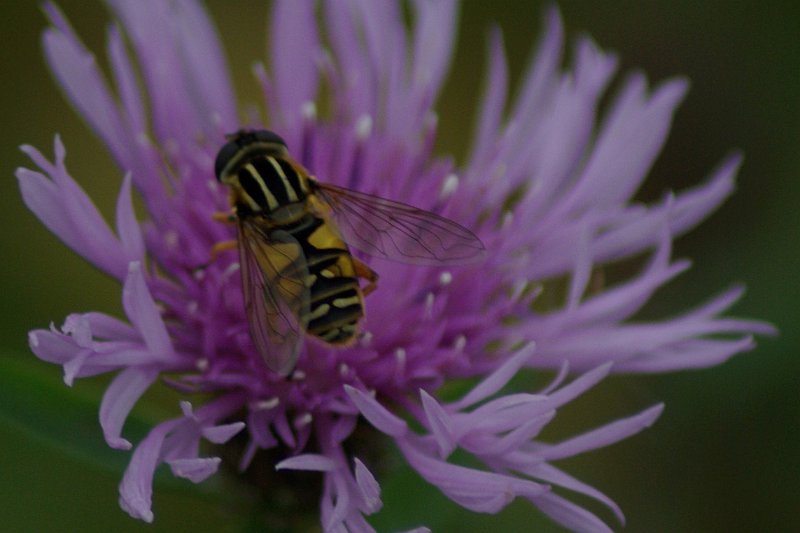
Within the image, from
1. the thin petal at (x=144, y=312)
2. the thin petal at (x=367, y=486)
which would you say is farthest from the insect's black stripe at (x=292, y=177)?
the thin petal at (x=367, y=486)

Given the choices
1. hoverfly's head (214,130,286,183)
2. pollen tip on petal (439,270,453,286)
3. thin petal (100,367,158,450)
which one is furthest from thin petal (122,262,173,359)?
pollen tip on petal (439,270,453,286)

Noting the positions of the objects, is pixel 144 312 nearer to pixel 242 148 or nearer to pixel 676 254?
pixel 242 148

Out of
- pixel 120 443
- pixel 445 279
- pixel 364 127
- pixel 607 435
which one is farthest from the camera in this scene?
pixel 364 127

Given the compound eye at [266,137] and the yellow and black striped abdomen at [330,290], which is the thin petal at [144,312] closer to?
the yellow and black striped abdomen at [330,290]

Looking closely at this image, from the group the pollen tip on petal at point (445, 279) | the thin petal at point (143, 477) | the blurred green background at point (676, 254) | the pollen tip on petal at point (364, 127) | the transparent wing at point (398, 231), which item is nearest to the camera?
the thin petal at point (143, 477)

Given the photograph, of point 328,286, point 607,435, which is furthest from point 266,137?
point 607,435

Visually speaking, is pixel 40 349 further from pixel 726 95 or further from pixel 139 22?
pixel 726 95
